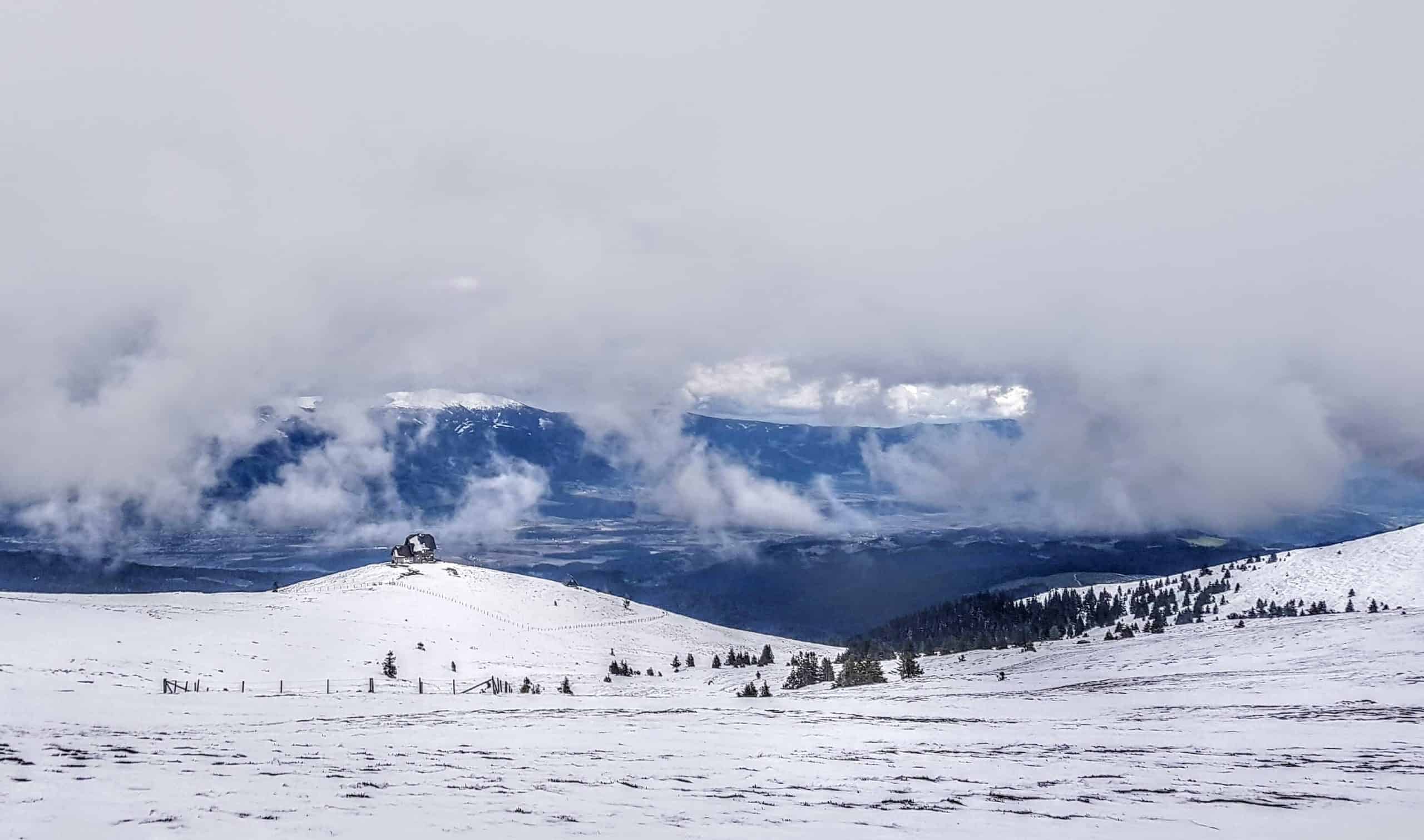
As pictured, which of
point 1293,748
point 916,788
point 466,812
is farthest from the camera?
point 1293,748

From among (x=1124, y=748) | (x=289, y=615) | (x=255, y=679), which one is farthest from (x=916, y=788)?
(x=289, y=615)

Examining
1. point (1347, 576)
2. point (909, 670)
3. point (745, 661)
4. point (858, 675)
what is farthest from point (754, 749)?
point (1347, 576)

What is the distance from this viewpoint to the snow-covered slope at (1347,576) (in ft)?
327

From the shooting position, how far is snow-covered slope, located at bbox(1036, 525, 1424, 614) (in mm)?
99750

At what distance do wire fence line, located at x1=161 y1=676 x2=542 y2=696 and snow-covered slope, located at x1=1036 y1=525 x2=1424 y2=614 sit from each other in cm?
9791

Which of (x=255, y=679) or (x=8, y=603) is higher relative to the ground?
(x=8, y=603)

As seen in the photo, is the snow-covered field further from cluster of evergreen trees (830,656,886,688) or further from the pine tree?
cluster of evergreen trees (830,656,886,688)

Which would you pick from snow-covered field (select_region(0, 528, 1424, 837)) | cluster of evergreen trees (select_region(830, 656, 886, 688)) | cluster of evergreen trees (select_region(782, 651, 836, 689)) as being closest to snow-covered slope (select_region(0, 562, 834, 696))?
snow-covered field (select_region(0, 528, 1424, 837))

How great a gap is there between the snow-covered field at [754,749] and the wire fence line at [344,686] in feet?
1.69

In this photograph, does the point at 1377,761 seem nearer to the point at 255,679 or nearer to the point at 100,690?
the point at 100,690

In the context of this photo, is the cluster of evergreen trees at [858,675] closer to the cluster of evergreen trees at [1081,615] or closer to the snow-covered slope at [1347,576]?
the cluster of evergreen trees at [1081,615]

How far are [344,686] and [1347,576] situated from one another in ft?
399

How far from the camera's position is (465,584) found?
125750 millimetres

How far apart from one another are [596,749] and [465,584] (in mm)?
113980
